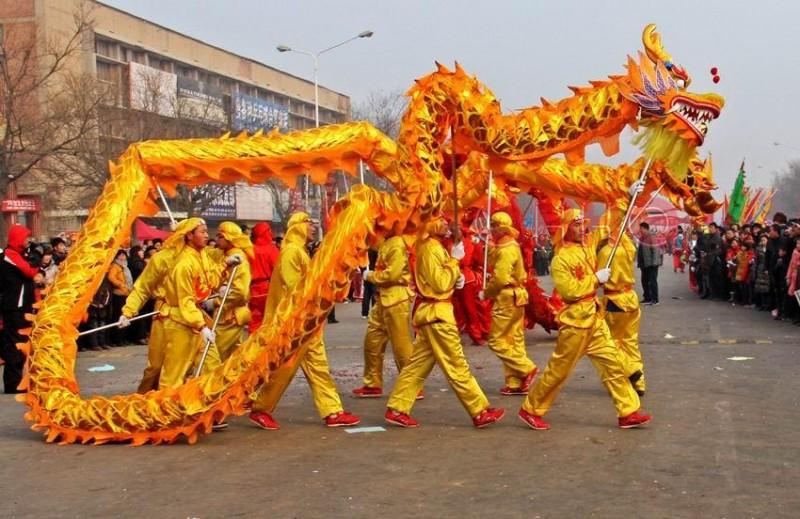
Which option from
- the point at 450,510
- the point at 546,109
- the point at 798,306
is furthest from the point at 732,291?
the point at 450,510

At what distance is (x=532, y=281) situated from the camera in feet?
41.5

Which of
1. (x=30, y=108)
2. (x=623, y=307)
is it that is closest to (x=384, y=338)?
(x=623, y=307)

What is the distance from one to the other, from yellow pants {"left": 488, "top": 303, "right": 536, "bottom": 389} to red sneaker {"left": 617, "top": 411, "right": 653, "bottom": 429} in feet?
6.07

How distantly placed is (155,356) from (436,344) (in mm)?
2192

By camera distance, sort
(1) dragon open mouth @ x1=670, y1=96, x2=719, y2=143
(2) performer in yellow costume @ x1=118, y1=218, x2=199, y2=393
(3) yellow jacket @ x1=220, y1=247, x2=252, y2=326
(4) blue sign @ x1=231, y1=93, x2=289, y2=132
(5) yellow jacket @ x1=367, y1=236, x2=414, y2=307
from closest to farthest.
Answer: (2) performer in yellow costume @ x1=118, y1=218, x2=199, y2=393 → (1) dragon open mouth @ x1=670, y1=96, x2=719, y2=143 → (3) yellow jacket @ x1=220, y1=247, x2=252, y2=326 → (5) yellow jacket @ x1=367, y1=236, x2=414, y2=307 → (4) blue sign @ x1=231, y1=93, x2=289, y2=132

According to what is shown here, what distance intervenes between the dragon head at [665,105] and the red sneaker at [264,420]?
12.1ft

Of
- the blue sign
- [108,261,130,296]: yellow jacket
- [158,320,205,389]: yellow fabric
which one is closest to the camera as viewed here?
[158,320,205,389]: yellow fabric

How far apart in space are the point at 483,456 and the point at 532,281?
6292 millimetres

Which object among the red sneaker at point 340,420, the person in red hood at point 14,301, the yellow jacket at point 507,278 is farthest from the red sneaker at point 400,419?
the person in red hood at point 14,301

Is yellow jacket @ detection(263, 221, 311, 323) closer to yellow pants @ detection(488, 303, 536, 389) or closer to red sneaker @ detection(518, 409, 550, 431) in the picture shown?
red sneaker @ detection(518, 409, 550, 431)

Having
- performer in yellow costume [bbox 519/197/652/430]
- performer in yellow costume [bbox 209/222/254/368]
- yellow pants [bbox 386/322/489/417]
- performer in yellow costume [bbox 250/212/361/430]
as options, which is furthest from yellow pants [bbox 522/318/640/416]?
performer in yellow costume [bbox 209/222/254/368]

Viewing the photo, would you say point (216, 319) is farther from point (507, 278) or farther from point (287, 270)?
point (507, 278)

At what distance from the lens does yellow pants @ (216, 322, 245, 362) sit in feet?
27.4

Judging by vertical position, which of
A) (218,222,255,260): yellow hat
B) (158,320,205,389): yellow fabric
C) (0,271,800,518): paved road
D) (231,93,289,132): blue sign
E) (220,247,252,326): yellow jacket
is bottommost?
(0,271,800,518): paved road
